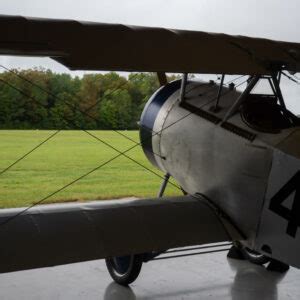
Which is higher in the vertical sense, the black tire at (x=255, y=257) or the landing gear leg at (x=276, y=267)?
the landing gear leg at (x=276, y=267)

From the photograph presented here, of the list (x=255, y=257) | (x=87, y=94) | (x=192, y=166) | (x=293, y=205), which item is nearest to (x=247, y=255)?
(x=255, y=257)

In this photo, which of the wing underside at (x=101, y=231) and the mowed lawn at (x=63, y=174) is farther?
the mowed lawn at (x=63, y=174)

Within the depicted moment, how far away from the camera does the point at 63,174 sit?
9.59 meters

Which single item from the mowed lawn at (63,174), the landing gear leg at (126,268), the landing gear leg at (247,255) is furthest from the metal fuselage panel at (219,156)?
the mowed lawn at (63,174)

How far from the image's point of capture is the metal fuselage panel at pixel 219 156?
3416 mm

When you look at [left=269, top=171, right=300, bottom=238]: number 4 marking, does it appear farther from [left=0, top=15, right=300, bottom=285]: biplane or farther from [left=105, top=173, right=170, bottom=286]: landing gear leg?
[left=105, top=173, right=170, bottom=286]: landing gear leg

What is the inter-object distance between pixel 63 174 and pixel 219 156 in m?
6.13

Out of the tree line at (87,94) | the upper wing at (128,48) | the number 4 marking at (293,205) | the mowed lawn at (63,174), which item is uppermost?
the upper wing at (128,48)

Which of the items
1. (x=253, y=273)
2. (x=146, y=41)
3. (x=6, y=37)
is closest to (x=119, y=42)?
(x=146, y=41)

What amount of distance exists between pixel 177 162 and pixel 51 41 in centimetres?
209

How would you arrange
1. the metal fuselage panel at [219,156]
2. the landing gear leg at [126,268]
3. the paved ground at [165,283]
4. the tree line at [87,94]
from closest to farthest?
the metal fuselage panel at [219,156] < the paved ground at [165,283] < the landing gear leg at [126,268] < the tree line at [87,94]

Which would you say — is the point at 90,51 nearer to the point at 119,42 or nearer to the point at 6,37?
the point at 119,42

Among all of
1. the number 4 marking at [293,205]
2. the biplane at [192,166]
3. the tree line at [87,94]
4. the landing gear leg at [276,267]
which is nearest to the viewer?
the biplane at [192,166]

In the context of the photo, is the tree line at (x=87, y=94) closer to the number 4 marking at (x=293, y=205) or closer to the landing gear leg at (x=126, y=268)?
the landing gear leg at (x=126, y=268)
